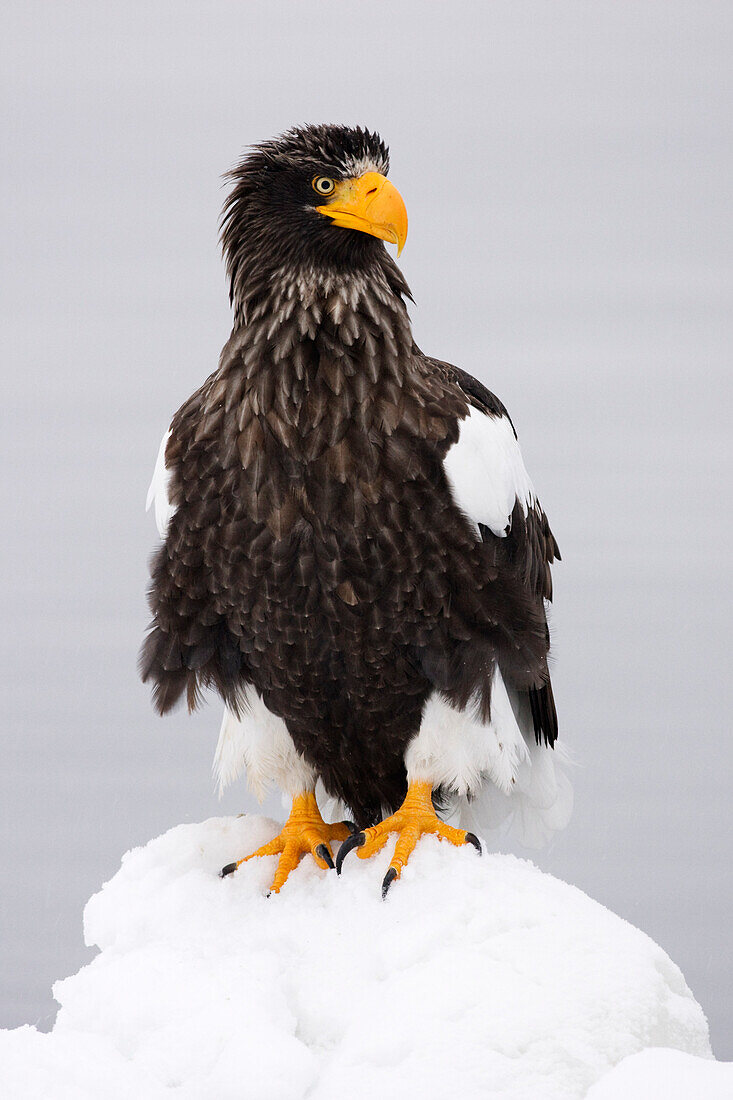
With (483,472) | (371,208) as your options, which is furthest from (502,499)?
(371,208)

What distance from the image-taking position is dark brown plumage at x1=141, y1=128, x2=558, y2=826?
12.3 ft

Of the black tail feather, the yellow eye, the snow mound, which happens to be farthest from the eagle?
the black tail feather

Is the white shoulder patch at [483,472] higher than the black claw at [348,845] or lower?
higher

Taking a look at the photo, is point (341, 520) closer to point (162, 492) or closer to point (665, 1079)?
point (162, 492)

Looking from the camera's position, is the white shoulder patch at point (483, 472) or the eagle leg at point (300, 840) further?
the eagle leg at point (300, 840)

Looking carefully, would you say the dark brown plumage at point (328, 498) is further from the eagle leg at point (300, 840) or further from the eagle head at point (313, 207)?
the eagle leg at point (300, 840)

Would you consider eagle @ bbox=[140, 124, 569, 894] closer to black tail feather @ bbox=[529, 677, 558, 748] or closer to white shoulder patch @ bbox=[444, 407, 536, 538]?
white shoulder patch @ bbox=[444, 407, 536, 538]

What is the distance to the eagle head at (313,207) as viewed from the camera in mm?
3723

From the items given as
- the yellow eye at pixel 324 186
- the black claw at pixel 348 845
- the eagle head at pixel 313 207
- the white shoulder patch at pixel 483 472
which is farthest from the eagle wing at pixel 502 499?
the black claw at pixel 348 845

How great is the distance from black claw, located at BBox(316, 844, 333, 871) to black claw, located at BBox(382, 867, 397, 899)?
35 centimetres

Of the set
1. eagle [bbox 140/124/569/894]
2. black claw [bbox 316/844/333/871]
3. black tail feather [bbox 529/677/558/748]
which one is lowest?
black claw [bbox 316/844/333/871]

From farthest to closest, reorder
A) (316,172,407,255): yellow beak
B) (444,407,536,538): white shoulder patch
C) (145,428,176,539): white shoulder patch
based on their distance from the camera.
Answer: (145,428,176,539): white shoulder patch → (444,407,536,538): white shoulder patch → (316,172,407,255): yellow beak

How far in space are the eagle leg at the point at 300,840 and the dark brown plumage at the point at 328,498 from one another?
0.39 metres

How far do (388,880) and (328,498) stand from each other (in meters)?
1.13
